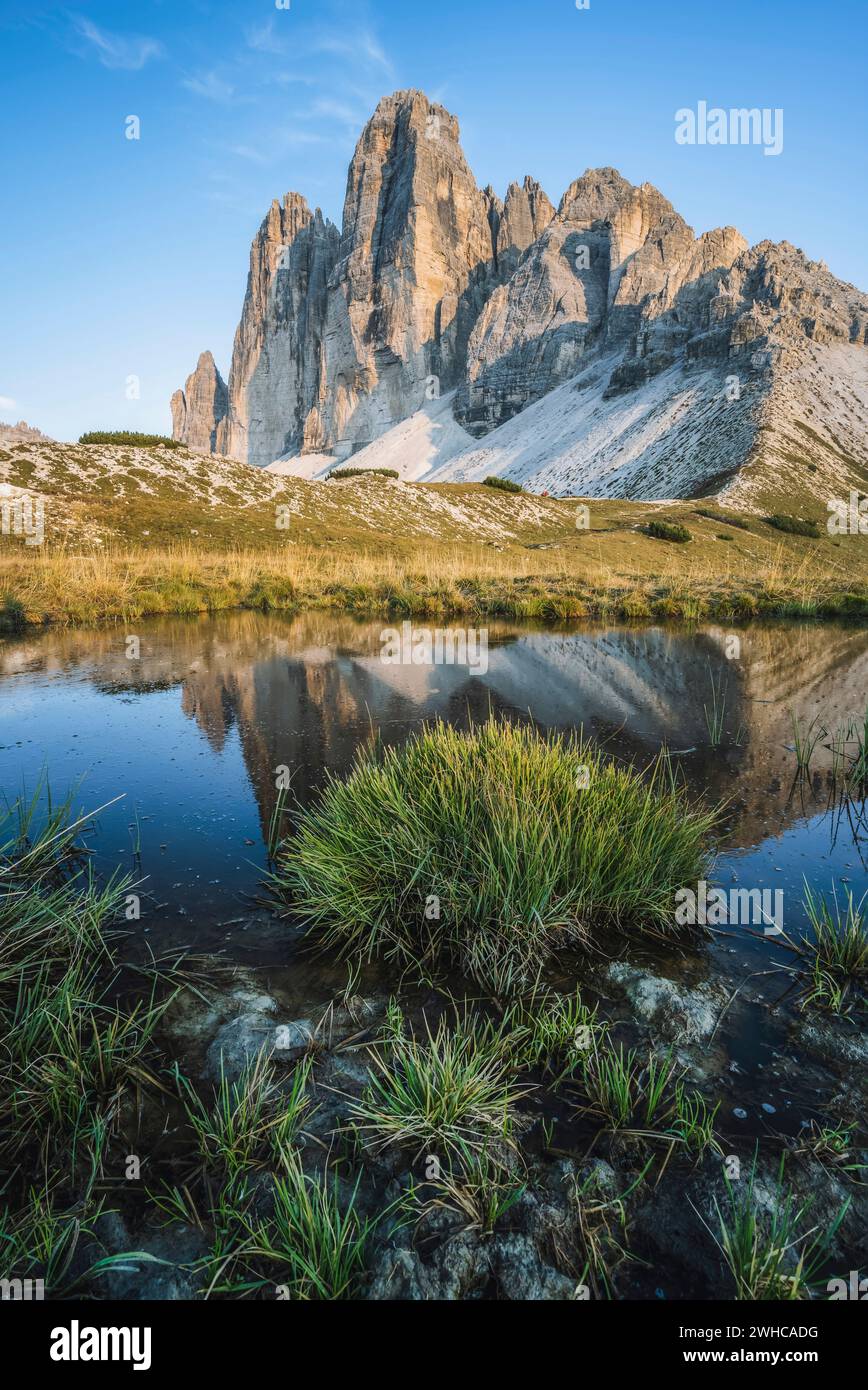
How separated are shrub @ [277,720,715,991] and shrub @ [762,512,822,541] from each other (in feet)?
164

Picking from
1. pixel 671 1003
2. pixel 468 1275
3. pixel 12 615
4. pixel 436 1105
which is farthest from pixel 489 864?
pixel 12 615

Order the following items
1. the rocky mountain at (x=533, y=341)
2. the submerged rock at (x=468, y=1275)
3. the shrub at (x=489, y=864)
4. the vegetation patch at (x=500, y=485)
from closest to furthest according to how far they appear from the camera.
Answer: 1. the submerged rock at (x=468, y=1275)
2. the shrub at (x=489, y=864)
3. the vegetation patch at (x=500, y=485)
4. the rocky mountain at (x=533, y=341)

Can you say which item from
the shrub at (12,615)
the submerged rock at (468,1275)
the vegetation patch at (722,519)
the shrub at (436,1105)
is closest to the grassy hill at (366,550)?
the shrub at (12,615)

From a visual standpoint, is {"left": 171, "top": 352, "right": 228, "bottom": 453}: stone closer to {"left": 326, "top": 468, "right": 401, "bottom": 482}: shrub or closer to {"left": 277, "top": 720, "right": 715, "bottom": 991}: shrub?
{"left": 326, "top": 468, "right": 401, "bottom": 482}: shrub

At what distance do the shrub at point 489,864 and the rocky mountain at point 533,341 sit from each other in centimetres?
5551

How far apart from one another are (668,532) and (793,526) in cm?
1447

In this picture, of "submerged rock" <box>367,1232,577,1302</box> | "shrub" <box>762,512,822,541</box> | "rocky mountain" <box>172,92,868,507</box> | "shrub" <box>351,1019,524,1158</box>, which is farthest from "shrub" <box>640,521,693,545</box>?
"submerged rock" <box>367,1232,577,1302</box>

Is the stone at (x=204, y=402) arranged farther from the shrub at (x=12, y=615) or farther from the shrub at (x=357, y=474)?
the shrub at (x=12, y=615)

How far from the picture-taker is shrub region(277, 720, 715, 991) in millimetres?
3643

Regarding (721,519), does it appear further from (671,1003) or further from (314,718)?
(671,1003)

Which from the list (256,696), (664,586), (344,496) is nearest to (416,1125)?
(256,696)

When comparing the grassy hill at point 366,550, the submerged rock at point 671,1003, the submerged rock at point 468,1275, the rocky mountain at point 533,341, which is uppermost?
the rocky mountain at point 533,341

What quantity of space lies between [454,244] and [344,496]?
122455mm

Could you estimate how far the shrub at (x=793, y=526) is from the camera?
153ft
